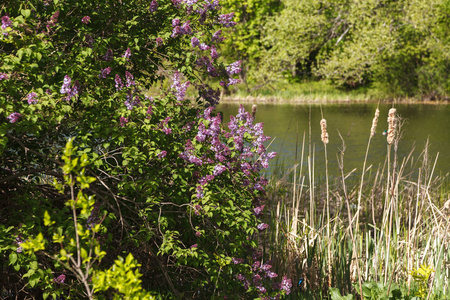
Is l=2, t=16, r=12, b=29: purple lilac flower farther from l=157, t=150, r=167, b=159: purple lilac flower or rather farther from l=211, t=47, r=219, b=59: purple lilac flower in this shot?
l=211, t=47, r=219, b=59: purple lilac flower

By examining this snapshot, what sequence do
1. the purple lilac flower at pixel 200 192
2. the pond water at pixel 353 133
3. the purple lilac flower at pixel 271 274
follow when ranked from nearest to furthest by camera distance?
the purple lilac flower at pixel 200 192
the purple lilac flower at pixel 271 274
the pond water at pixel 353 133

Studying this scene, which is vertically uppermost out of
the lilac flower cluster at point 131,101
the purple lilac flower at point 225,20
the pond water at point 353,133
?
A: the purple lilac flower at point 225,20

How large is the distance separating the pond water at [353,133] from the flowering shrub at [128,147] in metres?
4.47

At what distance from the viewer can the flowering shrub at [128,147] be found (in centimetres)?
324

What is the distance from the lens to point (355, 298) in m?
4.31

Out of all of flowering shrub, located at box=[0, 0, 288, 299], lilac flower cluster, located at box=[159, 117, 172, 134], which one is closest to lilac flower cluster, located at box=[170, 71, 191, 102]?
flowering shrub, located at box=[0, 0, 288, 299]

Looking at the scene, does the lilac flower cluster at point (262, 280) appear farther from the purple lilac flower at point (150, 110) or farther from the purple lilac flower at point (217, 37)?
the purple lilac flower at point (217, 37)

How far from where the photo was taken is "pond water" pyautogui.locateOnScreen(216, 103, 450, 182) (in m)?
11.7

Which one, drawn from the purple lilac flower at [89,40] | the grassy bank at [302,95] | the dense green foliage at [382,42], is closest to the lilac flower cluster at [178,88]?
the purple lilac flower at [89,40]

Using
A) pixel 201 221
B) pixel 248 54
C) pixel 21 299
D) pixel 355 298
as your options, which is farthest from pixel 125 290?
pixel 248 54

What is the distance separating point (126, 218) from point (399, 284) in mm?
2021

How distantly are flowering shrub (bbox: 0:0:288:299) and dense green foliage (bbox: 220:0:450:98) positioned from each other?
71.2 ft

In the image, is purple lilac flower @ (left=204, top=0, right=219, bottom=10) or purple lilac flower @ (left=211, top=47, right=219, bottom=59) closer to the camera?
purple lilac flower @ (left=211, top=47, right=219, bottom=59)

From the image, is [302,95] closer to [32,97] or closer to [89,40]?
[89,40]
